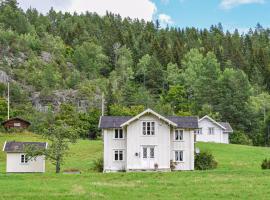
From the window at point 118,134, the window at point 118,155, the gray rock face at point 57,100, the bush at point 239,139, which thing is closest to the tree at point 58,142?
the window at point 118,134

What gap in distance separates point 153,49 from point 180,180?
454ft

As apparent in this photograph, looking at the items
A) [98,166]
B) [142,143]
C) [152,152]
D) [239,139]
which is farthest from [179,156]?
[239,139]

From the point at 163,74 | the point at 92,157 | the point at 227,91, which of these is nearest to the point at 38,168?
the point at 92,157

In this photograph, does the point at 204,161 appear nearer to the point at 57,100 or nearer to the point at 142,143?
the point at 142,143

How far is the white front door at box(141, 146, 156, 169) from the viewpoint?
5372cm

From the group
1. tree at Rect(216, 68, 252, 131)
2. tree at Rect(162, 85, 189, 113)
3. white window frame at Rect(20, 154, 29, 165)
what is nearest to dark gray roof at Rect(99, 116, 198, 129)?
white window frame at Rect(20, 154, 29, 165)

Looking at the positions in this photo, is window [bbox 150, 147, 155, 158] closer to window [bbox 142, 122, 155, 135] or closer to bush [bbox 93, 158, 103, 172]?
window [bbox 142, 122, 155, 135]

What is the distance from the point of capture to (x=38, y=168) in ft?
188

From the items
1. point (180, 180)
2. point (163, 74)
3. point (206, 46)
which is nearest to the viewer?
point (180, 180)

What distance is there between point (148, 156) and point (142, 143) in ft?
4.53

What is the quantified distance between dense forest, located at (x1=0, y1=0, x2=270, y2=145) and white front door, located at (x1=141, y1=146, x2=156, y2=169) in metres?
35.6

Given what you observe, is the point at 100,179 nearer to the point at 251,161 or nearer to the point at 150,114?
the point at 150,114

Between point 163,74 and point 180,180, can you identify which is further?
point 163,74

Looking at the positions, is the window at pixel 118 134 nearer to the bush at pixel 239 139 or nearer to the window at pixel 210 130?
the window at pixel 210 130
